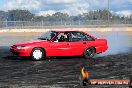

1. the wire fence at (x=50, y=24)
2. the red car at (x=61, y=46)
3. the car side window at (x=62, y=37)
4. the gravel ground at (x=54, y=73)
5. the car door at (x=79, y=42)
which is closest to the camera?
the gravel ground at (x=54, y=73)

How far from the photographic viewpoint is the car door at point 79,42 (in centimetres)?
1778

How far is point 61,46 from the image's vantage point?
17.5 metres

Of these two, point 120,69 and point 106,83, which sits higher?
point 106,83

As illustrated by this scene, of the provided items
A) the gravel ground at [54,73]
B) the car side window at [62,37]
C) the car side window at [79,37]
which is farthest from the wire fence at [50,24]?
the gravel ground at [54,73]

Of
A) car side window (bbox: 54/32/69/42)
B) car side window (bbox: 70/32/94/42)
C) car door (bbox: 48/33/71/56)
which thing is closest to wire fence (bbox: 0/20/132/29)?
car side window (bbox: 70/32/94/42)

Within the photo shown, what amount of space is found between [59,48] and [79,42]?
1014 mm

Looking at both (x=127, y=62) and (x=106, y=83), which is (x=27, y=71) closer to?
(x=127, y=62)

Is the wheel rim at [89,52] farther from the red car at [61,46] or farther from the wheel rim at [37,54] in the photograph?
the wheel rim at [37,54]

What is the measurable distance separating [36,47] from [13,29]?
41001 mm

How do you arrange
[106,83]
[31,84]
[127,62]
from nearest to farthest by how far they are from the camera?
[106,83]
[31,84]
[127,62]

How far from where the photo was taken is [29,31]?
56125mm

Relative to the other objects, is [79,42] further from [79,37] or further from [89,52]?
[89,52]

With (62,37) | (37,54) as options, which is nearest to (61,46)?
(62,37)

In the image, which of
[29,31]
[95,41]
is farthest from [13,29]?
[95,41]
